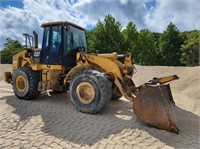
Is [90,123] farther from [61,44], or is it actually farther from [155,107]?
[61,44]

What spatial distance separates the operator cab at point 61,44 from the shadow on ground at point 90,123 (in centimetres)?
125

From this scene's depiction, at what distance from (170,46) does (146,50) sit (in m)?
3.00

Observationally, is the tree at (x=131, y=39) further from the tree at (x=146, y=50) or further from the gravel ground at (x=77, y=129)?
the gravel ground at (x=77, y=129)

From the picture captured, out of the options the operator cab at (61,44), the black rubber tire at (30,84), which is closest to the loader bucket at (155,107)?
the operator cab at (61,44)

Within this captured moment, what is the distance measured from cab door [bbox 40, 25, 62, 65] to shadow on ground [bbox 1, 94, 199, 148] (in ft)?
4.15

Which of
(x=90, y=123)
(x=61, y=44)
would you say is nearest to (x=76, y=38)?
(x=61, y=44)

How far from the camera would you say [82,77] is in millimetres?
6355

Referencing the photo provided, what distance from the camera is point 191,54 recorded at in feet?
91.1

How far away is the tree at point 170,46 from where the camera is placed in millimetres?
29578

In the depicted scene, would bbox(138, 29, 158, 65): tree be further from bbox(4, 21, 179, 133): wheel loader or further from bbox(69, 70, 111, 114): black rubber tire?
bbox(69, 70, 111, 114): black rubber tire

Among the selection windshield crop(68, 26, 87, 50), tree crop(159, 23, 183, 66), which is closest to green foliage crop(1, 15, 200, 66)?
tree crop(159, 23, 183, 66)

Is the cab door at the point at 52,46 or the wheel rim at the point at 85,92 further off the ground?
the cab door at the point at 52,46

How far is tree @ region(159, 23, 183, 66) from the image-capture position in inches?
1164

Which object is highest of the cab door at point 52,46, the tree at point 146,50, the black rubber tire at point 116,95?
the tree at point 146,50
